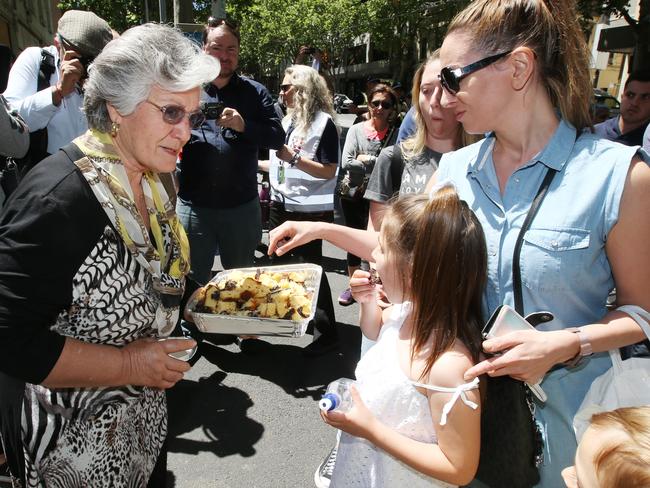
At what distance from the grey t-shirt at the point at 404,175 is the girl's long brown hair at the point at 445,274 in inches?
45.8

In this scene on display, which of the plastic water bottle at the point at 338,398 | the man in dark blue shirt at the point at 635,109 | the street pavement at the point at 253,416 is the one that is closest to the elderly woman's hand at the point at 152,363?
the plastic water bottle at the point at 338,398

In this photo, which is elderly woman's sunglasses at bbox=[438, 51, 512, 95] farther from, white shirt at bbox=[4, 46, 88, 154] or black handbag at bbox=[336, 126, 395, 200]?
black handbag at bbox=[336, 126, 395, 200]

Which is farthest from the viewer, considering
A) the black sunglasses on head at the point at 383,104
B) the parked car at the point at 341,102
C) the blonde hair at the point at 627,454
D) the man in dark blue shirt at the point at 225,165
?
the parked car at the point at 341,102

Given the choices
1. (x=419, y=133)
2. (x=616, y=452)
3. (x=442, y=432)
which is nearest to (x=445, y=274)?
(x=442, y=432)

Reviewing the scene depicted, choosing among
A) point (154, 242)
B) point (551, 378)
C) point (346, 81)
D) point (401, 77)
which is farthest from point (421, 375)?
point (346, 81)

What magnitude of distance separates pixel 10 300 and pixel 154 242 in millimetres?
502

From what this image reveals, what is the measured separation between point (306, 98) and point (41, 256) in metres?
3.39

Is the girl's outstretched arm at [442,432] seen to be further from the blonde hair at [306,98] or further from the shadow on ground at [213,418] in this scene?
the blonde hair at [306,98]

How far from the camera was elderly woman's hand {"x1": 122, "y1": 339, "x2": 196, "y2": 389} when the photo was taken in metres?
1.45

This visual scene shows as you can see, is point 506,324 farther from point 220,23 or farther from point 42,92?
point 220,23

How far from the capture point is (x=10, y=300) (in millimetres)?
1236

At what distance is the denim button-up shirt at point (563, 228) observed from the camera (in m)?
1.29

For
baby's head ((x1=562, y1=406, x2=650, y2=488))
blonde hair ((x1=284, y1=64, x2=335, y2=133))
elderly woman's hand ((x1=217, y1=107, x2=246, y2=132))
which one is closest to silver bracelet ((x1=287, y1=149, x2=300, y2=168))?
blonde hair ((x1=284, y1=64, x2=335, y2=133))

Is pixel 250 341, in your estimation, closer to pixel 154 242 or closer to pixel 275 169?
pixel 275 169
